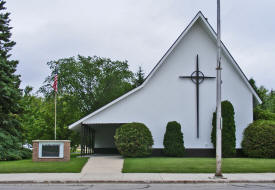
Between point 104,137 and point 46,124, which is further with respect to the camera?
point 46,124

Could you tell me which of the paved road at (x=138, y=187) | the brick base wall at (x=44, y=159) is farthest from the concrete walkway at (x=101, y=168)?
the paved road at (x=138, y=187)

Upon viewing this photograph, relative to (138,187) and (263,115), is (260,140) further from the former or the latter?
(138,187)

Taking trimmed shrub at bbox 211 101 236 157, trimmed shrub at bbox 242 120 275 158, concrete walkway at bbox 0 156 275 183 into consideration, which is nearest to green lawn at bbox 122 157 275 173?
concrete walkway at bbox 0 156 275 183

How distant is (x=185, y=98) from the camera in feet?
83.1

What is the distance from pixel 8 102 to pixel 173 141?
11.0m

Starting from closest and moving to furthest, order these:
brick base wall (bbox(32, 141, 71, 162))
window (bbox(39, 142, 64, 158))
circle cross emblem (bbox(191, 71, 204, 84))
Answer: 1. brick base wall (bbox(32, 141, 71, 162))
2. window (bbox(39, 142, 64, 158))
3. circle cross emblem (bbox(191, 71, 204, 84))

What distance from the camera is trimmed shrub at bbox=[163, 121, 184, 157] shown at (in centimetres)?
2409

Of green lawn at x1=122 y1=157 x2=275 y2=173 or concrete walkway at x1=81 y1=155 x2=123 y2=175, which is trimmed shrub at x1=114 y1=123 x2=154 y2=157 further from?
green lawn at x1=122 y1=157 x2=275 y2=173

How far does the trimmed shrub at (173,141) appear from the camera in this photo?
79.0ft

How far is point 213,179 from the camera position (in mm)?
14445

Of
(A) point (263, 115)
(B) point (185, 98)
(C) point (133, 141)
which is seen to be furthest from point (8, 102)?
(A) point (263, 115)

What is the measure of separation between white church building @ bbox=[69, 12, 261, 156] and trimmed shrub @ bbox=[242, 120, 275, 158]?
0.83m

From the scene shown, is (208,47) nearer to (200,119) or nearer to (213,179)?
(200,119)

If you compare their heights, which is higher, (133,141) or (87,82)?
(87,82)
